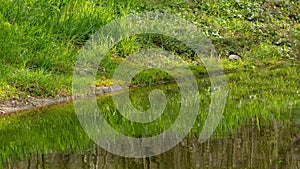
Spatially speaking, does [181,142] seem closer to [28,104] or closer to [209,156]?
[209,156]

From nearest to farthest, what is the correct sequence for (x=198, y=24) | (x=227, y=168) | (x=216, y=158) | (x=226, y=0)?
(x=227, y=168), (x=216, y=158), (x=198, y=24), (x=226, y=0)

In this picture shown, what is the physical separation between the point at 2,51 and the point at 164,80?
11.5ft

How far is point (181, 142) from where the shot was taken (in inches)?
254

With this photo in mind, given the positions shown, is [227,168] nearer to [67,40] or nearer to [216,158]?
[216,158]

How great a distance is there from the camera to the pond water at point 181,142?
5.49 meters

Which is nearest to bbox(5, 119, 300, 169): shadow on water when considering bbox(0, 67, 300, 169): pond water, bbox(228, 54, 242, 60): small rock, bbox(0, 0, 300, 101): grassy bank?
bbox(0, 67, 300, 169): pond water

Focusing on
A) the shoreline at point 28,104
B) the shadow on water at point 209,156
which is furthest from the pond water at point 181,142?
the shoreline at point 28,104

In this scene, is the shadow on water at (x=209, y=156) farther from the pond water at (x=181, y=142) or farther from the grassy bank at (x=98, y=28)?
the grassy bank at (x=98, y=28)

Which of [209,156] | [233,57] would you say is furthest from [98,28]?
[209,156]

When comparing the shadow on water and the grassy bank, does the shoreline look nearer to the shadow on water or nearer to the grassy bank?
the grassy bank

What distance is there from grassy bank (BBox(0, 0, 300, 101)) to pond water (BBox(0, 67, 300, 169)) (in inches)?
48.4

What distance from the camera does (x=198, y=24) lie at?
639 inches

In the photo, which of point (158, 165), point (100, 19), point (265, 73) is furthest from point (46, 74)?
point (158, 165)

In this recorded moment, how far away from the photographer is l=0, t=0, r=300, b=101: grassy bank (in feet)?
36.1
